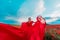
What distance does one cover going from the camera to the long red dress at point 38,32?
5.75ft

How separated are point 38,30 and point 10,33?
0.25 meters

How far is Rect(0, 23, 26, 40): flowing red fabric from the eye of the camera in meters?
1.73

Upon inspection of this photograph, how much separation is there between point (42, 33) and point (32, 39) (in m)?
0.10

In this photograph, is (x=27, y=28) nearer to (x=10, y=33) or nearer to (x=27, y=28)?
(x=27, y=28)

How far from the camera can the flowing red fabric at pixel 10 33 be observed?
1.73 metres

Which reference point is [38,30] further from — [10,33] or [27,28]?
[10,33]

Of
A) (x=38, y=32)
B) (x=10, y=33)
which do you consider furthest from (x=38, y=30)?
(x=10, y=33)

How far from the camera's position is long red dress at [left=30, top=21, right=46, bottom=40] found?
1.75 meters

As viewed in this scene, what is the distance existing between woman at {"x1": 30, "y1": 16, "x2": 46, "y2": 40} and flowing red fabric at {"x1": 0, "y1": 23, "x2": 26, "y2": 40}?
95 millimetres

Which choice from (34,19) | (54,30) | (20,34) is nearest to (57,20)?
(54,30)

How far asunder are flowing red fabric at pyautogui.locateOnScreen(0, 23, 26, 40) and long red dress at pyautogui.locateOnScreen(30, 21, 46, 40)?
9cm

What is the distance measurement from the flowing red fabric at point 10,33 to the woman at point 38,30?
95 millimetres

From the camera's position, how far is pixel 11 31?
173 cm

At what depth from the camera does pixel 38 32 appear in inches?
69.3
